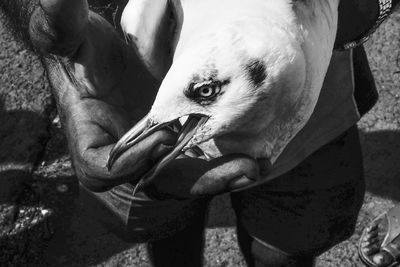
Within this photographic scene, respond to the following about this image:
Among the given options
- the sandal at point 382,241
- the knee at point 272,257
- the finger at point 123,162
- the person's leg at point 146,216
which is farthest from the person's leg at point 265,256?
the finger at point 123,162

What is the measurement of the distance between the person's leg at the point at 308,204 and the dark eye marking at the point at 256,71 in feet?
1.45

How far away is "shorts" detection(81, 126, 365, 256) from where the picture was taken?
1332 millimetres

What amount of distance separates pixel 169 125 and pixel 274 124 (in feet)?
0.46

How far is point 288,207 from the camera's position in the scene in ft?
4.50

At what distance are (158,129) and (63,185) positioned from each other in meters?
1.21

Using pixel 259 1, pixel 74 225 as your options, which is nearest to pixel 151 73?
pixel 259 1

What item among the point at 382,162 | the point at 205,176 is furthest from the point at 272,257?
the point at 382,162

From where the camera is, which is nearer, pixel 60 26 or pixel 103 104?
pixel 60 26

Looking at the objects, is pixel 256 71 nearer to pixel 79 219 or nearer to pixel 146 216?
pixel 146 216

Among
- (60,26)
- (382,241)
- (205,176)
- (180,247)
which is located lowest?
(382,241)

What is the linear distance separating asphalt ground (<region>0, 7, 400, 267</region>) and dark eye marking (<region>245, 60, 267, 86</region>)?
1.11m

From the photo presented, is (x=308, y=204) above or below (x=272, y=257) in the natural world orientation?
above

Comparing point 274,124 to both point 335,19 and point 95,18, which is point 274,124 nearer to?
point 335,19

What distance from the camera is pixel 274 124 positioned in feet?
3.32
